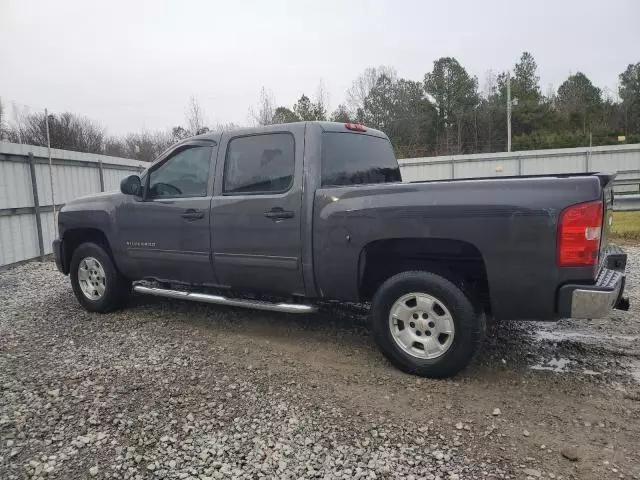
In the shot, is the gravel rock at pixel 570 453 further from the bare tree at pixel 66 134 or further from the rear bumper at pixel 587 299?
the bare tree at pixel 66 134

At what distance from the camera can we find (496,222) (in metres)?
3.26

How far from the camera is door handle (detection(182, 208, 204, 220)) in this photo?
4.68m

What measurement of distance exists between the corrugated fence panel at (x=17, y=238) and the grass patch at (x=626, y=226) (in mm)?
11821

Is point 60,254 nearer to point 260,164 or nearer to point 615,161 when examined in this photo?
point 260,164

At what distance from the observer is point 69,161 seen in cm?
1087

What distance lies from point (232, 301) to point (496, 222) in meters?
2.45

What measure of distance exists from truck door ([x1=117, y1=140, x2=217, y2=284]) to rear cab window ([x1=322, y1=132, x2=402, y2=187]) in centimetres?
122

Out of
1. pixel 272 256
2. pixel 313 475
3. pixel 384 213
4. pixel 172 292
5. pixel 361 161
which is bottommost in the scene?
pixel 313 475

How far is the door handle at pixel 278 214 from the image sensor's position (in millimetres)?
4117

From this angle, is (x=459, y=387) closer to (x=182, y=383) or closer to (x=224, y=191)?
(x=182, y=383)

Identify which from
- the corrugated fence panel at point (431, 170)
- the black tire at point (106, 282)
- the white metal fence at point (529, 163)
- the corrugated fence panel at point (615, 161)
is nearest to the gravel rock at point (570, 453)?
the black tire at point (106, 282)

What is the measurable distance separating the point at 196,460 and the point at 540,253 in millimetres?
2448

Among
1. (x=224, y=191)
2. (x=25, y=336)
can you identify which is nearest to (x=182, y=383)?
(x=224, y=191)

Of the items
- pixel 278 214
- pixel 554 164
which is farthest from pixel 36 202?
pixel 554 164
